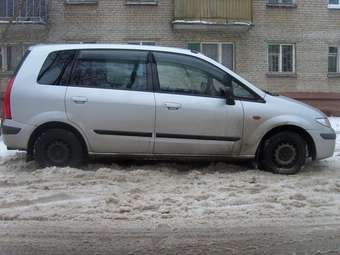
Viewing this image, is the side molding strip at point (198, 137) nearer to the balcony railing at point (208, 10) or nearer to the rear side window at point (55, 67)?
the rear side window at point (55, 67)

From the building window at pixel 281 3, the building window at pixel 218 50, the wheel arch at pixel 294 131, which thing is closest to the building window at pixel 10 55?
the building window at pixel 218 50

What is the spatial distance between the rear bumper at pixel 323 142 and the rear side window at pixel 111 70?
2451mm

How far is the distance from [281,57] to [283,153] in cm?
1391

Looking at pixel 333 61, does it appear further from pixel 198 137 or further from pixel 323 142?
pixel 198 137

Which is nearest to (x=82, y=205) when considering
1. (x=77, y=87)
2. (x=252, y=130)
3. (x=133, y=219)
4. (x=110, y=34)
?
(x=133, y=219)

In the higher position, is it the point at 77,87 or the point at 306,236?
the point at 77,87

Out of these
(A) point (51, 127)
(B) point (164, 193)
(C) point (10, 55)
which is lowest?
(B) point (164, 193)

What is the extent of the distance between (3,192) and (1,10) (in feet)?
48.8

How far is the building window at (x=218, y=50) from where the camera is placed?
70.1 ft

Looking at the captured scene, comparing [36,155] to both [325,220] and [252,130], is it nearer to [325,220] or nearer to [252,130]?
[252,130]

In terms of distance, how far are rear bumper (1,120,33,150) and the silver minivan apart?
0.01 m

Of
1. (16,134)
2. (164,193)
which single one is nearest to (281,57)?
(16,134)

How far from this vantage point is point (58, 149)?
8.16 meters

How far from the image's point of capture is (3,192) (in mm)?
7059
